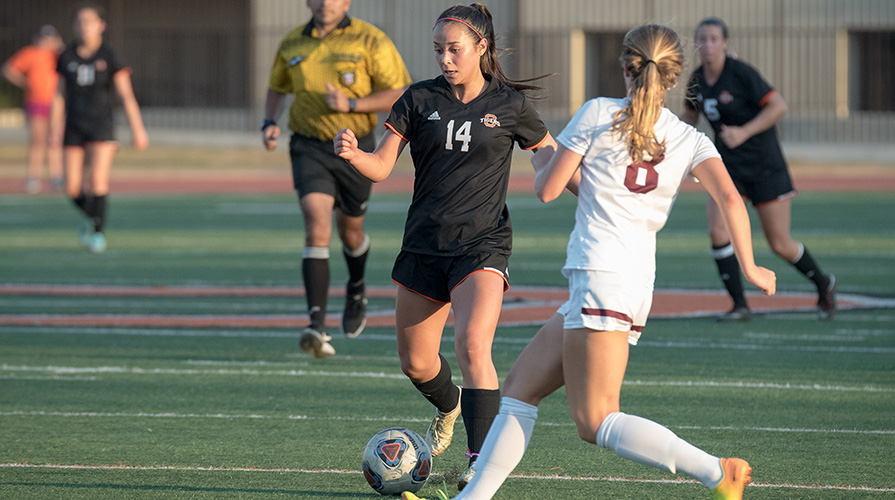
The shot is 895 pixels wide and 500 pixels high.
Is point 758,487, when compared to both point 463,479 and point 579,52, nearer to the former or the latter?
point 463,479

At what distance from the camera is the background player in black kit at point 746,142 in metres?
9.02

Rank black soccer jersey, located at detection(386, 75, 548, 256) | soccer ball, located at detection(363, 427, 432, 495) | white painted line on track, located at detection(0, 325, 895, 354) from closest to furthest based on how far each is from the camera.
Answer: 1. soccer ball, located at detection(363, 427, 432, 495)
2. black soccer jersey, located at detection(386, 75, 548, 256)
3. white painted line on track, located at detection(0, 325, 895, 354)

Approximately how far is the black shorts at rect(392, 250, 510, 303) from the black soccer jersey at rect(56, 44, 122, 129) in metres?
9.23

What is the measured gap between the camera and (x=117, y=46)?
3128 centimetres

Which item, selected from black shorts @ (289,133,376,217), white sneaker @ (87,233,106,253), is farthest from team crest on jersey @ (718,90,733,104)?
white sneaker @ (87,233,106,253)

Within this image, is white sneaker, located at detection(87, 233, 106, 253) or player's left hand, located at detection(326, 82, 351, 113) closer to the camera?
player's left hand, located at detection(326, 82, 351, 113)

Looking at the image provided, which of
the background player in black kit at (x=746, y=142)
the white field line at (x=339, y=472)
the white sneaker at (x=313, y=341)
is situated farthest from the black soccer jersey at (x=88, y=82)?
the white field line at (x=339, y=472)

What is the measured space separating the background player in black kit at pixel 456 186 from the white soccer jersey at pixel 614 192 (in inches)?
29.9

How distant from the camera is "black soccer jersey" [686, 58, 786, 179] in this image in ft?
29.8

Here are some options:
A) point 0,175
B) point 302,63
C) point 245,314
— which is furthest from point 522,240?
point 0,175

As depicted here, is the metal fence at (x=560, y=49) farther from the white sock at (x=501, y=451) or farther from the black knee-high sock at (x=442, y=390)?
the white sock at (x=501, y=451)

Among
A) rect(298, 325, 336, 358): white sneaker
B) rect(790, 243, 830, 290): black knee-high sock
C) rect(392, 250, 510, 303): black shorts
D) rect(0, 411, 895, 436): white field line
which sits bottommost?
rect(0, 411, 895, 436): white field line

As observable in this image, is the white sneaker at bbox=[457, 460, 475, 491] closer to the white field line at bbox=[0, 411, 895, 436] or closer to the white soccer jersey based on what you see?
the white soccer jersey

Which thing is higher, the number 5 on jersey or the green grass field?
the number 5 on jersey
